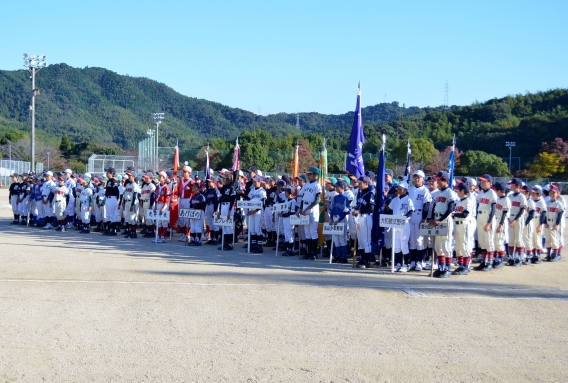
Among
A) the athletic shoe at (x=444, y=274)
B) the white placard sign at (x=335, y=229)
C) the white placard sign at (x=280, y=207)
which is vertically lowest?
the athletic shoe at (x=444, y=274)

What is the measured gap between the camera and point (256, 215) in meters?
15.6

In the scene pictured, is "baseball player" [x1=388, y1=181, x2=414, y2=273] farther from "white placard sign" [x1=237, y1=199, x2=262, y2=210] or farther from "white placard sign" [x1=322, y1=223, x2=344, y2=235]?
"white placard sign" [x1=237, y1=199, x2=262, y2=210]

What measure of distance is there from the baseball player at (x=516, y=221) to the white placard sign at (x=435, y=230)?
3428 millimetres

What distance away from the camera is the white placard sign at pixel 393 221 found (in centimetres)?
1230

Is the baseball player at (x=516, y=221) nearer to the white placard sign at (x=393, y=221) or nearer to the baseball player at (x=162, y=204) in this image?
the white placard sign at (x=393, y=221)

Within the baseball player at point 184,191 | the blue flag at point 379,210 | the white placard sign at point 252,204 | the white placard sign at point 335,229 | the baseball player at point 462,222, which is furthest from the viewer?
the baseball player at point 184,191

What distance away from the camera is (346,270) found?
41.9 feet

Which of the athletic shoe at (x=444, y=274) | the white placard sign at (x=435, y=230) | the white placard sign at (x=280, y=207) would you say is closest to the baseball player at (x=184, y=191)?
the white placard sign at (x=280, y=207)

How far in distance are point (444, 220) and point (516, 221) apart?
348cm

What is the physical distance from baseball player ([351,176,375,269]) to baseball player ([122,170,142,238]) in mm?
7831

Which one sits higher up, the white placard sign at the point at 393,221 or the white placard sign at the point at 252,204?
the white placard sign at the point at 252,204

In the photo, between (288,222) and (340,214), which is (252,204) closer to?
(288,222)

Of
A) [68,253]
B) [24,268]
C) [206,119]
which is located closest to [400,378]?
[24,268]

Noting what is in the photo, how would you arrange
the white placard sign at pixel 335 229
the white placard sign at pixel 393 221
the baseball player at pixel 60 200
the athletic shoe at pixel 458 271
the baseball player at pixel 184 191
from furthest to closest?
the baseball player at pixel 60 200 < the baseball player at pixel 184 191 < the white placard sign at pixel 335 229 < the athletic shoe at pixel 458 271 < the white placard sign at pixel 393 221
